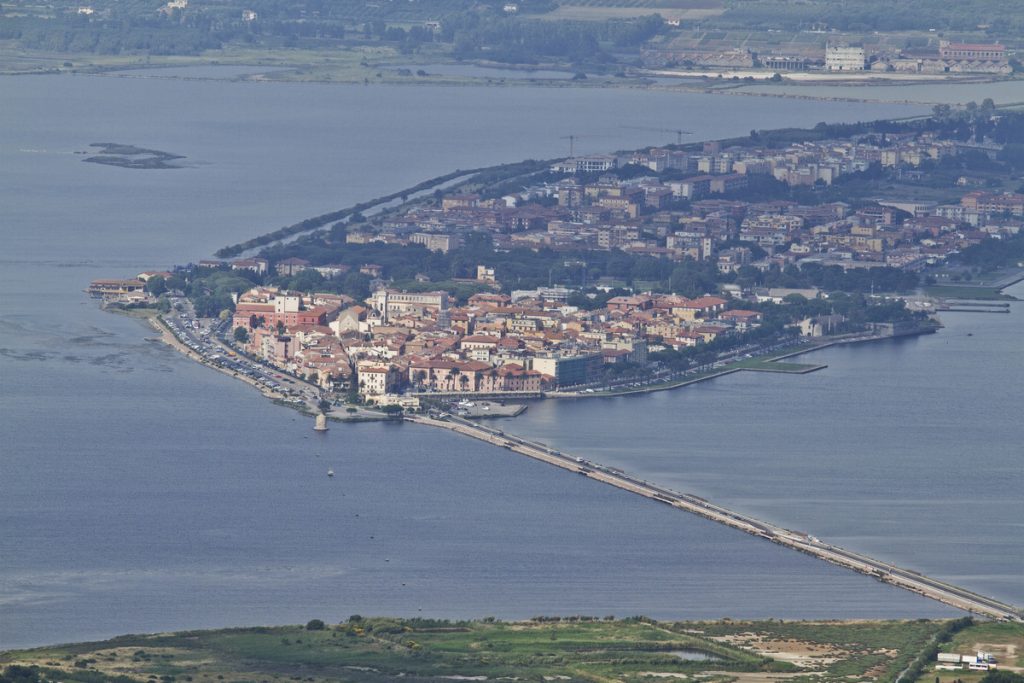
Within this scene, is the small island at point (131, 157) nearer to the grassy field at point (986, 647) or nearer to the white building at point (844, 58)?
the white building at point (844, 58)

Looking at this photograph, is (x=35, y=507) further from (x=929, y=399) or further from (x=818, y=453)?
(x=929, y=399)

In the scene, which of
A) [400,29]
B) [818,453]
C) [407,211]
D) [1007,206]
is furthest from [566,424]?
[400,29]

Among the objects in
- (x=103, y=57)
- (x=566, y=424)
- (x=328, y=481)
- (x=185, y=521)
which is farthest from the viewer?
(x=103, y=57)

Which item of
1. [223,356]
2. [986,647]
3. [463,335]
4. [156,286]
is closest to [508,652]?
[986,647]

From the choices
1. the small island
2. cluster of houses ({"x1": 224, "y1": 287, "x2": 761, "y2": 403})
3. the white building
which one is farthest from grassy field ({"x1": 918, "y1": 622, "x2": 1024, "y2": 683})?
the white building

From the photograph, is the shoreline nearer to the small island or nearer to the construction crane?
the construction crane

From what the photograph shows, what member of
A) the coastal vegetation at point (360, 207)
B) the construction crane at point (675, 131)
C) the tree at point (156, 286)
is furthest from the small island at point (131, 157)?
the tree at point (156, 286)
